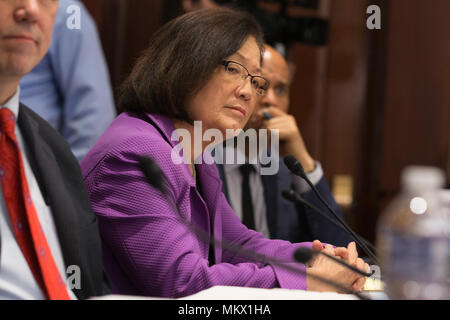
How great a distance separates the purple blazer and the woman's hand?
5 centimetres

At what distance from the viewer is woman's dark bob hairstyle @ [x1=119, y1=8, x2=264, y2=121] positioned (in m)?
1.38

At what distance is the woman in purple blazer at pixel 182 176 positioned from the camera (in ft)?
3.69

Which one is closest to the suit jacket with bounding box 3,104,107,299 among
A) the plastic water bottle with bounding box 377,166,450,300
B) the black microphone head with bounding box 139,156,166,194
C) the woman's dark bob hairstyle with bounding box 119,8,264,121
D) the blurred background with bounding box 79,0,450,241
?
the black microphone head with bounding box 139,156,166,194

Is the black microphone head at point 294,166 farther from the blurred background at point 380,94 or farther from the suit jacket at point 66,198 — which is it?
the blurred background at point 380,94

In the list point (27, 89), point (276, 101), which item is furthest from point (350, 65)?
point (27, 89)

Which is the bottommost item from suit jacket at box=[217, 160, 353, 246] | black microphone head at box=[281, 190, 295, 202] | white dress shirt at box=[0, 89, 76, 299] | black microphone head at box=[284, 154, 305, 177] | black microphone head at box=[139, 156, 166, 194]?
suit jacket at box=[217, 160, 353, 246]

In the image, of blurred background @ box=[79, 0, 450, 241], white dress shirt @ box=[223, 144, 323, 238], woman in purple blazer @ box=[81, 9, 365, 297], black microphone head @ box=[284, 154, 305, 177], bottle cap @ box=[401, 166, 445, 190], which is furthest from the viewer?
blurred background @ box=[79, 0, 450, 241]

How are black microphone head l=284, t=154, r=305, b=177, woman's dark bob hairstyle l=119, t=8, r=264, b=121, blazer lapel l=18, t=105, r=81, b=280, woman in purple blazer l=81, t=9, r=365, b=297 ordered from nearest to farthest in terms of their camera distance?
blazer lapel l=18, t=105, r=81, b=280
woman in purple blazer l=81, t=9, r=365, b=297
black microphone head l=284, t=154, r=305, b=177
woman's dark bob hairstyle l=119, t=8, r=264, b=121

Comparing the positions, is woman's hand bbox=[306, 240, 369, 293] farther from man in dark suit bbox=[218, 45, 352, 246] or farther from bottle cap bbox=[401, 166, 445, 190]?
bottle cap bbox=[401, 166, 445, 190]

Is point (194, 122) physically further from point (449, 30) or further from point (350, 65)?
point (449, 30)

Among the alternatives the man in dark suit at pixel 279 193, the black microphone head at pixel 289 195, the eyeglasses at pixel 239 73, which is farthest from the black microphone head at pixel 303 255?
the eyeglasses at pixel 239 73

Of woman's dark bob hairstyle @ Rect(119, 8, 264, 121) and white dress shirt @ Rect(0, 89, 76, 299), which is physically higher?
woman's dark bob hairstyle @ Rect(119, 8, 264, 121)

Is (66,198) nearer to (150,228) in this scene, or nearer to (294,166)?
(150,228)

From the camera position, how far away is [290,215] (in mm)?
1679
